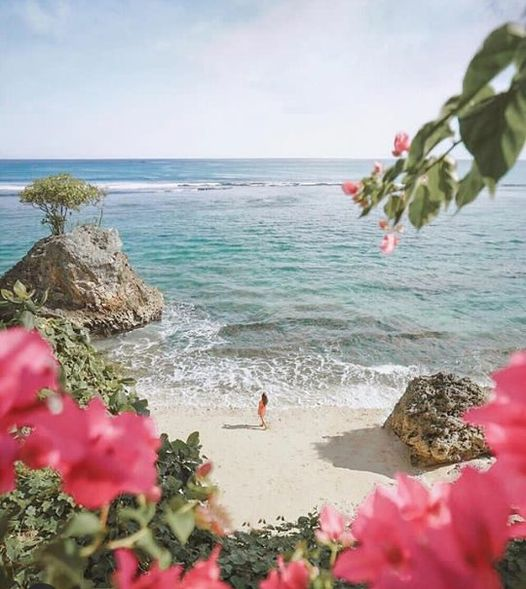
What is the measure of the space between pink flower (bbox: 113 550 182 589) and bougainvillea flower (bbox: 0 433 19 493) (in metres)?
0.10

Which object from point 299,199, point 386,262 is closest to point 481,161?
point 386,262

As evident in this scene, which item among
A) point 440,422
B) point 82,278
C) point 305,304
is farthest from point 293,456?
point 305,304

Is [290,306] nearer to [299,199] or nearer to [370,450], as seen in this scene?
[370,450]

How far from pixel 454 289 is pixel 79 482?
21.6 metres

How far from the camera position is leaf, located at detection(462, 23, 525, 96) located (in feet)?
1.88

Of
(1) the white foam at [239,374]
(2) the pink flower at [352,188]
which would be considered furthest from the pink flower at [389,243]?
(1) the white foam at [239,374]

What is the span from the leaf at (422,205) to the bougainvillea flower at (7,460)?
755 millimetres

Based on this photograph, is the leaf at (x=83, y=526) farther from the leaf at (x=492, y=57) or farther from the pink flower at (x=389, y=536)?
the leaf at (x=492, y=57)

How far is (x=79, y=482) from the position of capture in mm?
395

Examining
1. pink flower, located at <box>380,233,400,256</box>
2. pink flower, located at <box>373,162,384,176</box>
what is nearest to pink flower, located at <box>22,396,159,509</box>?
pink flower, located at <box>373,162,384,176</box>

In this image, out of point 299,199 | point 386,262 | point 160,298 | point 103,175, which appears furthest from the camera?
point 103,175

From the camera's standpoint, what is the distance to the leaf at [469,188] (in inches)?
30.5

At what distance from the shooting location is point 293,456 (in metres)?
8.73

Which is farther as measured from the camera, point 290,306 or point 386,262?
point 386,262
